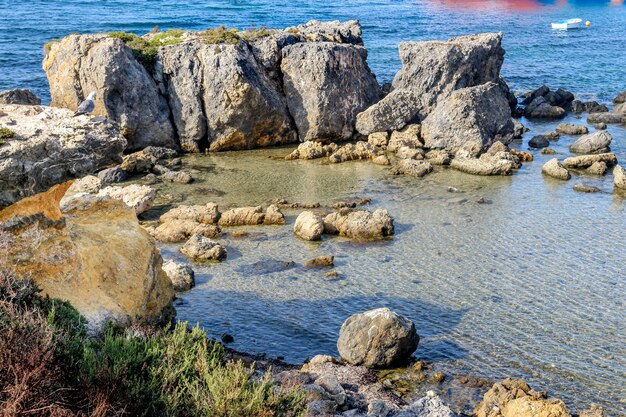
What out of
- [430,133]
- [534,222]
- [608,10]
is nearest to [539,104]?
[430,133]

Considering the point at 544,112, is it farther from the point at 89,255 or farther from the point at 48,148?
the point at 48,148

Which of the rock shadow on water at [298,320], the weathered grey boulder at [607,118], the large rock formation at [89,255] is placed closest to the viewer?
the large rock formation at [89,255]

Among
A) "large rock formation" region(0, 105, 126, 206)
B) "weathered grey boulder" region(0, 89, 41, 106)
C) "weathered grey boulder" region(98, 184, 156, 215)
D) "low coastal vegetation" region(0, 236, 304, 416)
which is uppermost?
"large rock formation" region(0, 105, 126, 206)

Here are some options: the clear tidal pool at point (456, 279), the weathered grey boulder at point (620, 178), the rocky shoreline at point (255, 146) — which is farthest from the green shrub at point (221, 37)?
the weathered grey boulder at point (620, 178)

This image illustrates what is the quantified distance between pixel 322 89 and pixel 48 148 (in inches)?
838

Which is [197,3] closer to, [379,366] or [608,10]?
[608,10]

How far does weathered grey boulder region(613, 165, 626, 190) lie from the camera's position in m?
26.7

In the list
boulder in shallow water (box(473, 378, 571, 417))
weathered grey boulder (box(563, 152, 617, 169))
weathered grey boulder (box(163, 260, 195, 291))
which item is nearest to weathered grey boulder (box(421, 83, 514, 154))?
weathered grey boulder (box(563, 152, 617, 169))

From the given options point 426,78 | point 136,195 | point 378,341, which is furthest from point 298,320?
point 426,78

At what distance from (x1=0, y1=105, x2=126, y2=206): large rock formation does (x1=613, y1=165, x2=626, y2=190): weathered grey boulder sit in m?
19.9

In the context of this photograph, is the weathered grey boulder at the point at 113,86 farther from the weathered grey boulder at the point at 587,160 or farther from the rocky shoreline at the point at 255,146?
the weathered grey boulder at the point at 587,160

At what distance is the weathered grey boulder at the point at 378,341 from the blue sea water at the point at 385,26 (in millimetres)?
29208

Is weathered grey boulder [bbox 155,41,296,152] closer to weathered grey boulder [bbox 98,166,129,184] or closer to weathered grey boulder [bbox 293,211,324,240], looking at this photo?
weathered grey boulder [bbox 98,166,129,184]

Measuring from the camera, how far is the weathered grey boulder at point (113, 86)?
30312 millimetres
